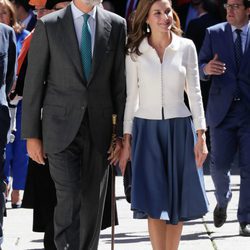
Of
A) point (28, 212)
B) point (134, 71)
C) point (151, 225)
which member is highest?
point (134, 71)

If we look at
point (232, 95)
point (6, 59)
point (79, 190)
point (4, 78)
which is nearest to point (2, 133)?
point (4, 78)

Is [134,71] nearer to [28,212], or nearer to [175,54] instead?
[175,54]

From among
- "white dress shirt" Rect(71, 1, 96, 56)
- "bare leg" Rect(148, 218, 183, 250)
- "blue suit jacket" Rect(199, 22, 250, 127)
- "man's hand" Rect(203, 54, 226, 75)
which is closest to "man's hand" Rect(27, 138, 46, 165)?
"white dress shirt" Rect(71, 1, 96, 56)

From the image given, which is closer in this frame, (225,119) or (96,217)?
(96,217)

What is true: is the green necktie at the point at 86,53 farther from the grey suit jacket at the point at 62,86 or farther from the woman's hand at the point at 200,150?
the woman's hand at the point at 200,150

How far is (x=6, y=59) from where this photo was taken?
26.1 feet

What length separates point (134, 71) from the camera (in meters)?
7.04

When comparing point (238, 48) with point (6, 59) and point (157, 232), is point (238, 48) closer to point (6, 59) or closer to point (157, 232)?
point (6, 59)

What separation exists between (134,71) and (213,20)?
273 inches

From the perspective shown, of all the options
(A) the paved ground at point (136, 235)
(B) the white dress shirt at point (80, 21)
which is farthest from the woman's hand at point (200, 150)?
(A) the paved ground at point (136, 235)

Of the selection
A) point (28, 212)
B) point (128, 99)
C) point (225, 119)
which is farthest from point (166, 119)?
point (28, 212)

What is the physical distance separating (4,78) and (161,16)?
4.80 feet

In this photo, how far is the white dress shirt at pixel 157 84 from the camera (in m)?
7.02

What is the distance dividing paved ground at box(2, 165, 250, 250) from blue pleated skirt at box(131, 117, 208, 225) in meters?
1.60
